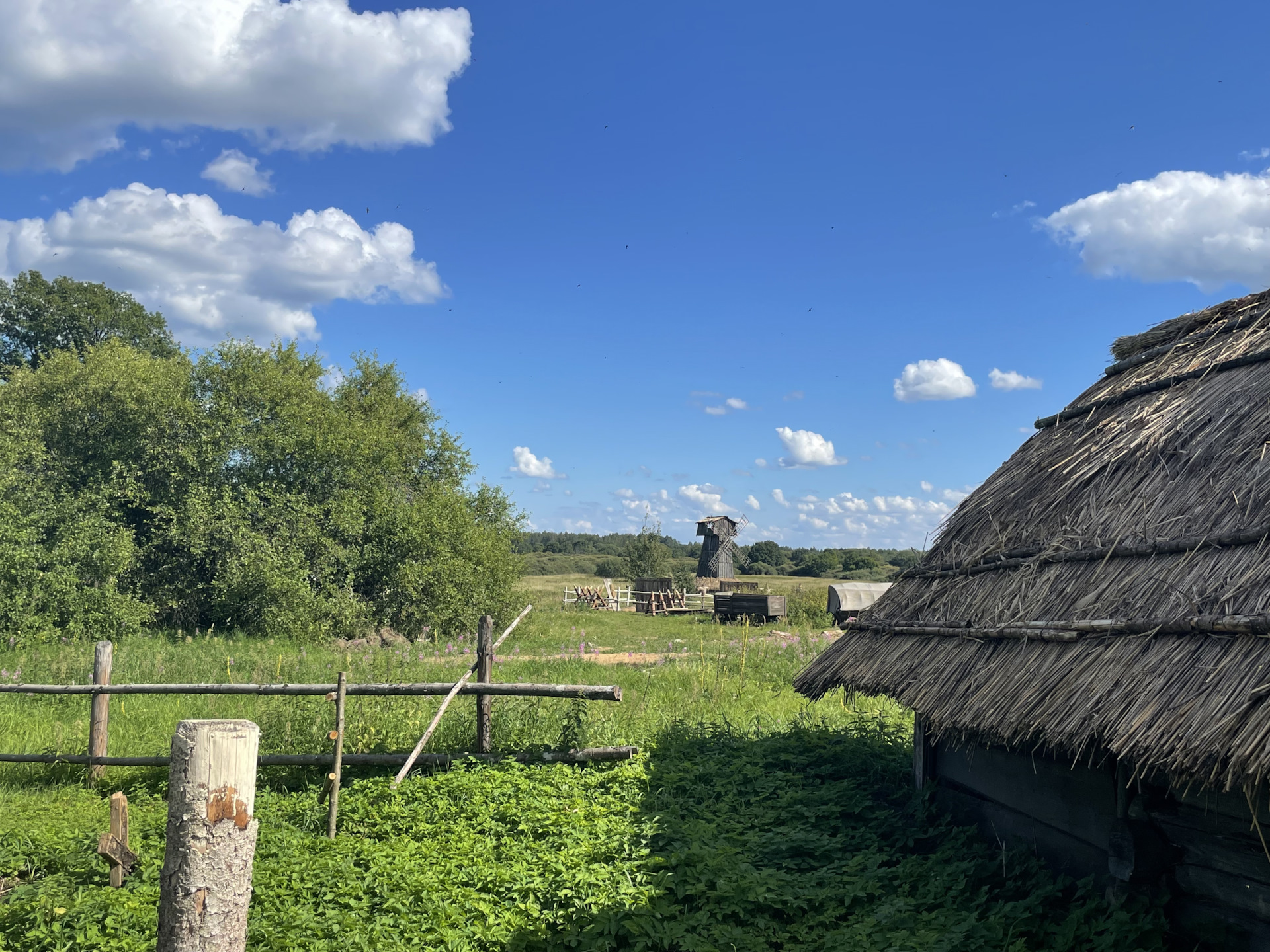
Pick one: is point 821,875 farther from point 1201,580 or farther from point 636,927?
point 1201,580

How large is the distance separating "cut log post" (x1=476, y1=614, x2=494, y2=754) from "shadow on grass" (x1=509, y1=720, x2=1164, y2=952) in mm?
1674

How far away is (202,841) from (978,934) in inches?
155

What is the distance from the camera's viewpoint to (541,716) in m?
9.11

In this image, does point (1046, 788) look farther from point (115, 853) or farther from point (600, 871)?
point (115, 853)

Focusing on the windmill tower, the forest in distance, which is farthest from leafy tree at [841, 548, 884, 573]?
the windmill tower

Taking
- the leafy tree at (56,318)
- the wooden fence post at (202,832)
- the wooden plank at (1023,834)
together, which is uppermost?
the leafy tree at (56,318)

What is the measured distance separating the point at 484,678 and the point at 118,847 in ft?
11.2

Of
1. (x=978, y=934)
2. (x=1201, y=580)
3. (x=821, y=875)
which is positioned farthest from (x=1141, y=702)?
(x=821, y=875)

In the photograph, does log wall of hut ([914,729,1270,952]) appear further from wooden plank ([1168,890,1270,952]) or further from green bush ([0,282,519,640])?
green bush ([0,282,519,640])

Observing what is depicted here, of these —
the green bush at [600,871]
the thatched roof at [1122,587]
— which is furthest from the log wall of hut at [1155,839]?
the thatched roof at [1122,587]

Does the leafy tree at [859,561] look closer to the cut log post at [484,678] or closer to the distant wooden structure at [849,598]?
the distant wooden structure at [849,598]

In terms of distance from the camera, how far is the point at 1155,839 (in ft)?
15.2

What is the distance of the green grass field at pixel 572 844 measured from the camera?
15.5 ft

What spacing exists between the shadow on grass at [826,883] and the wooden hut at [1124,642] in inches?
15.5
